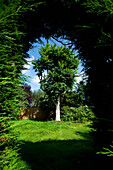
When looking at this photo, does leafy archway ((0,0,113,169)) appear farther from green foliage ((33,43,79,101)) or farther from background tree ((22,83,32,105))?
green foliage ((33,43,79,101))

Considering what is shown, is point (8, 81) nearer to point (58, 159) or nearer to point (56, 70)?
point (58, 159)

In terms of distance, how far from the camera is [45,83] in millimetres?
16391

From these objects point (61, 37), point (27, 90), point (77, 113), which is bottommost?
point (77, 113)

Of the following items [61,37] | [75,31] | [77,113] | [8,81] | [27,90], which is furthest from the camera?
[77,113]

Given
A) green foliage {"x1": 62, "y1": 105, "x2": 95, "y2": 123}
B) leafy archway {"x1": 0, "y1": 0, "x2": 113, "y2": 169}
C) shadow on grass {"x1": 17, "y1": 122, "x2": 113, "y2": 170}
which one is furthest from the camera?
green foliage {"x1": 62, "y1": 105, "x2": 95, "y2": 123}

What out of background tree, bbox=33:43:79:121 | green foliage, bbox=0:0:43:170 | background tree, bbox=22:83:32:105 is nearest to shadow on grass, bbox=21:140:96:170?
green foliage, bbox=0:0:43:170

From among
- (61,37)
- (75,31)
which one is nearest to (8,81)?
(75,31)

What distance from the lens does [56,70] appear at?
16.3m

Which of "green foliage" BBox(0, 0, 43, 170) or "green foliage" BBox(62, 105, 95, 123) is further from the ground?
"green foliage" BBox(0, 0, 43, 170)

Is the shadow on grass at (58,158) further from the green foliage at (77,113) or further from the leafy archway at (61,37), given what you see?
the green foliage at (77,113)

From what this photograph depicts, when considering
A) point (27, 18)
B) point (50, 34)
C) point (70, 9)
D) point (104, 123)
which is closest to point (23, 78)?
point (104, 123)

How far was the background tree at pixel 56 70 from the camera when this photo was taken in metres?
15.9

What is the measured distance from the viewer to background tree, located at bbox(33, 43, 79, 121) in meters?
15.9

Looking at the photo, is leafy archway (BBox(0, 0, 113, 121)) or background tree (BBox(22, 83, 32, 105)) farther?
background tree (BBox(22, 83, 32, 105))
